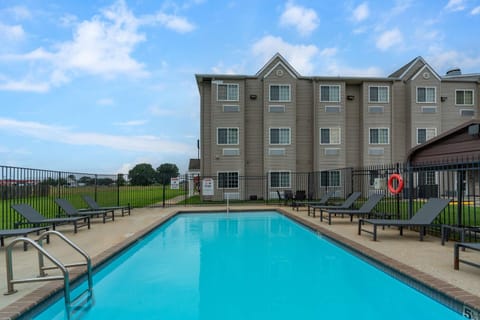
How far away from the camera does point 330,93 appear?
2200 cm

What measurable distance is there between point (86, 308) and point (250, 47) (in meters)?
19.9

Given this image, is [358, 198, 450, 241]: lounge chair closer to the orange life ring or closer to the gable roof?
the orange life ring

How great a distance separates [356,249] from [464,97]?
22.6m

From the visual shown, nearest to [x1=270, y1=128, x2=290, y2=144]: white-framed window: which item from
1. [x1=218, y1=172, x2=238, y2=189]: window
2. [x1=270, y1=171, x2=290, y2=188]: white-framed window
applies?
[x1=270, y1=171, x2=290, y2=188]: white-framed window

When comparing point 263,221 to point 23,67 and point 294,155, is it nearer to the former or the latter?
point 294,155

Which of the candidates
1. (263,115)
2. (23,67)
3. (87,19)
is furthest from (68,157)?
(263,115)

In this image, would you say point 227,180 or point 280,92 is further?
point 280,92

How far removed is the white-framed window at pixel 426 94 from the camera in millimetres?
22438

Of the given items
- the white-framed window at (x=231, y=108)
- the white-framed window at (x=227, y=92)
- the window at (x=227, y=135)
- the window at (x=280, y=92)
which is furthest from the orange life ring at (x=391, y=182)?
the white-framed window at (x=227, y=92)

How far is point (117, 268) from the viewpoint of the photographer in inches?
233

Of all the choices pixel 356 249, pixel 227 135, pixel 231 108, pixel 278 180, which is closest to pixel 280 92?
pixel 231 108

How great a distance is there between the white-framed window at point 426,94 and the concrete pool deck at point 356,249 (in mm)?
16757

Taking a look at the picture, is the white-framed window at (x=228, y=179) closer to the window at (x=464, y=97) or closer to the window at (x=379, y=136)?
→ the window at (x=379, y=136)

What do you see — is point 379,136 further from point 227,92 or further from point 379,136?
point 227,92
